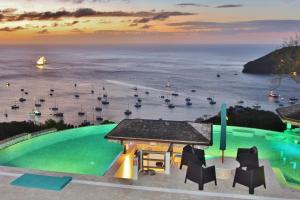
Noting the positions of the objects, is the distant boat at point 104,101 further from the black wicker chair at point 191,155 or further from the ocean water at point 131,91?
the black wicker chair at point 191,155

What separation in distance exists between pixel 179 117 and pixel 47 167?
195 feet

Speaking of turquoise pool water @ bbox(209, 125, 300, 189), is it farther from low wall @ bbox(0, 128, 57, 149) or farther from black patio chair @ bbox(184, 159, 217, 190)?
low wall @ bbox(0, 128, 57, 149)

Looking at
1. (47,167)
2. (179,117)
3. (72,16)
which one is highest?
(72,16)

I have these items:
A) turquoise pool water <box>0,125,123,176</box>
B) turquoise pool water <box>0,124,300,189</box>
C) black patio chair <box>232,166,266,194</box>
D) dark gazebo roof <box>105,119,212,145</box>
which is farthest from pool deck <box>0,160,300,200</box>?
turquoise pool water <box>0,125,123,176</box>

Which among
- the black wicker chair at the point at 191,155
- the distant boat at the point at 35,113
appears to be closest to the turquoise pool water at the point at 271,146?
the black wicker chair at the point at 191,155

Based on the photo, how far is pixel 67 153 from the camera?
1405 centimetres

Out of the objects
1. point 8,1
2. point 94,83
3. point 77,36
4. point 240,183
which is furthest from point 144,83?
point 240,183

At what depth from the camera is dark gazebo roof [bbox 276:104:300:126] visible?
13057 mm

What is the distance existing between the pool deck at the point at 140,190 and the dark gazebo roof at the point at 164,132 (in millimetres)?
1752

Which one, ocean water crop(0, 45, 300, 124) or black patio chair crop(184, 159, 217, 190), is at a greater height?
black patio chair crop(184, 159, 217, 190)

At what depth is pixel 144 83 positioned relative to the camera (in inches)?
4345

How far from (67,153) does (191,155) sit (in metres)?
5.57

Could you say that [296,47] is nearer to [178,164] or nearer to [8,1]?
[178,164]

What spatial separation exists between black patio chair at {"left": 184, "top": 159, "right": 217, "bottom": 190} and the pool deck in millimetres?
151
